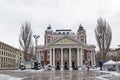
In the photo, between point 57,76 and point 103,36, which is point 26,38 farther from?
point 57,76

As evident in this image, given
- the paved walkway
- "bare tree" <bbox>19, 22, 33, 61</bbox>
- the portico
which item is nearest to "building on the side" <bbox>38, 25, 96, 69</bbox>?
the portico

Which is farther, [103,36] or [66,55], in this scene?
[66,55]

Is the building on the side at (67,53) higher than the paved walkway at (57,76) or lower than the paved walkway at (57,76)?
higher

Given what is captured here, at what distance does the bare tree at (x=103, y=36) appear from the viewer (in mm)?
69750

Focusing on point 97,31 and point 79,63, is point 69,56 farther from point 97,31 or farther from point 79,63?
point 97,31

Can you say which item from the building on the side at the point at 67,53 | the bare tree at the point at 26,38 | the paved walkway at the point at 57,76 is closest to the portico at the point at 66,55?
the building on the side at the point at 67,53

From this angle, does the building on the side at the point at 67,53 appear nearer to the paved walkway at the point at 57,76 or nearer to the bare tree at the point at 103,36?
the bare tree at the point at 103,36

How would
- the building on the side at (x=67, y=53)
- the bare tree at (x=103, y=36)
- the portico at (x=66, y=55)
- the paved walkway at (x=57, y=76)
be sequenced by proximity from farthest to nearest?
the building on the side at (x=67, y=53) → the portico at (x=66, y=55) → the bare tree at (x=103, y=36) → the paved walkway at (x=57, y=76)

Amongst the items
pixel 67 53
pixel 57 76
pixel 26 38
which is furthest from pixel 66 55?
pixel 57 76

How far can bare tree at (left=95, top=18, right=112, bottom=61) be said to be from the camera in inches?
2746

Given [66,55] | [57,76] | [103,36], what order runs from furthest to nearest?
[66,55], [103,36], [57,76]

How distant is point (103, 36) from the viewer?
7081 centimetres

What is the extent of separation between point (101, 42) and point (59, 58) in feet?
152

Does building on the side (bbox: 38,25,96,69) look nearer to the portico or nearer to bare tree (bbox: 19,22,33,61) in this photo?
the portico
